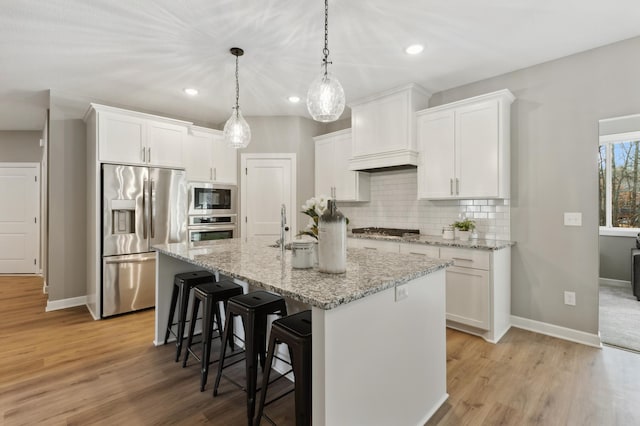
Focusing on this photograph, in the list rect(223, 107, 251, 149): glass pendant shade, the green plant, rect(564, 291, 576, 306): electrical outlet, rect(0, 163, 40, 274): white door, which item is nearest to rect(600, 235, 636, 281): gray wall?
rect(564, 291, 576, 306): electrical outlet

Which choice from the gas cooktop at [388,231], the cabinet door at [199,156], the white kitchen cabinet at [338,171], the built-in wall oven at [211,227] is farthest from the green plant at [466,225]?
the cabinet door at [199,156]

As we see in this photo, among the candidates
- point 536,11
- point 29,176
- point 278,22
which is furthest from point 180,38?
point 29,176

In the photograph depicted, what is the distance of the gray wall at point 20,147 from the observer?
19.1 feet

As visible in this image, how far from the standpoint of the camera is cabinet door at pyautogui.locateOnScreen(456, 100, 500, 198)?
313 cm

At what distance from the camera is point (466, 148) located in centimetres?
332

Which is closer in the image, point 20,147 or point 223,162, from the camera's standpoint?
point 223,162

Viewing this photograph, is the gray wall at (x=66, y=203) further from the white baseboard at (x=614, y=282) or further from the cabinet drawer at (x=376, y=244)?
the white baseboard at (x=614, y=282)

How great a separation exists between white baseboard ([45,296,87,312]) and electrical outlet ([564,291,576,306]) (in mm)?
5532

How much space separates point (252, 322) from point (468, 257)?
2206mm

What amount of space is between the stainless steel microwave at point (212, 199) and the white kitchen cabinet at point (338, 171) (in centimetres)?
133

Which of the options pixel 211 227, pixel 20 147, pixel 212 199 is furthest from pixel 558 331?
pixel 20 147

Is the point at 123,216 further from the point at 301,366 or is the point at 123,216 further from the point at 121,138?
the point at 301,366

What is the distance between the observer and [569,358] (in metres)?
2.59

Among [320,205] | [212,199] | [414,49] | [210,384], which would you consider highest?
[414,49]
